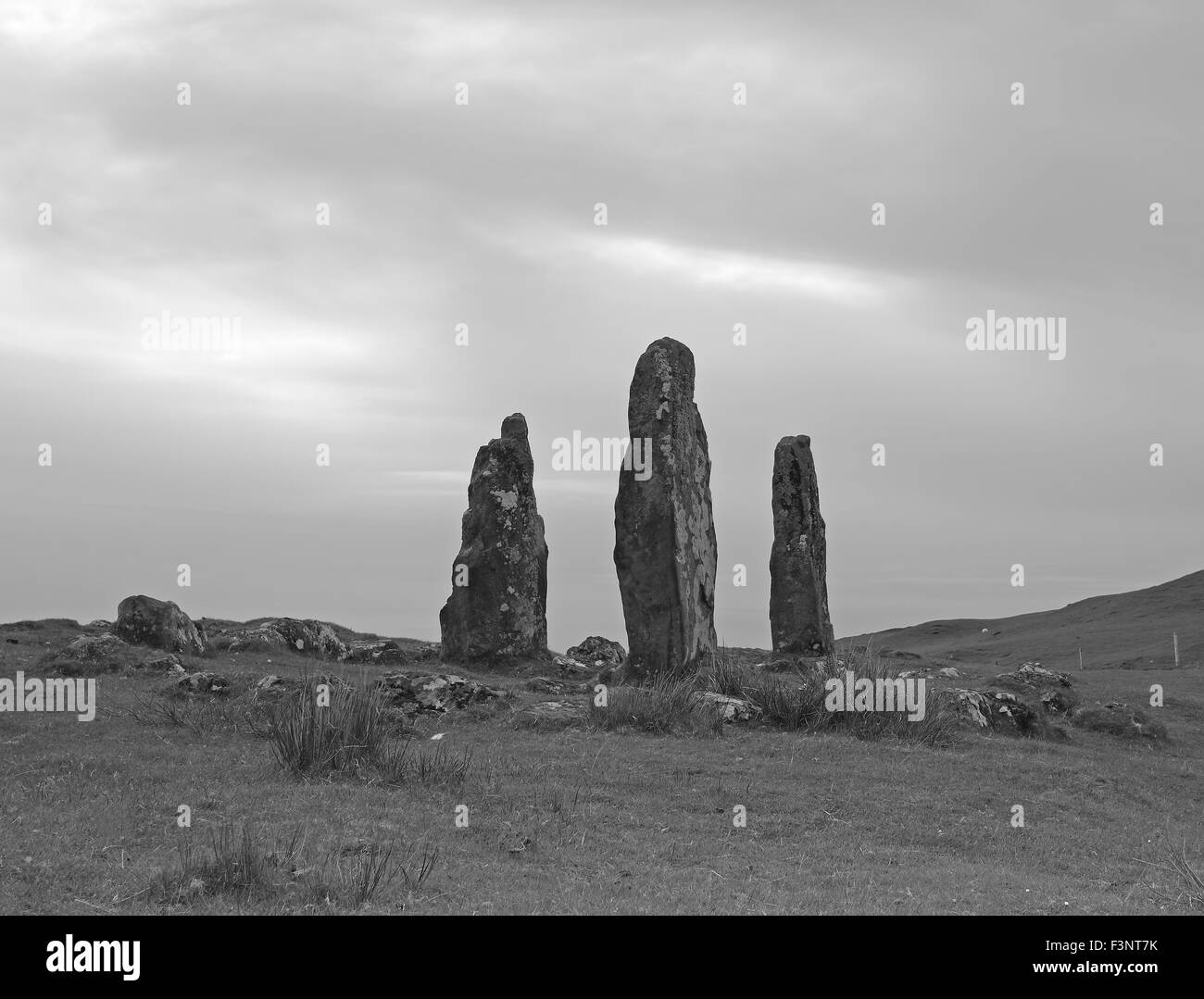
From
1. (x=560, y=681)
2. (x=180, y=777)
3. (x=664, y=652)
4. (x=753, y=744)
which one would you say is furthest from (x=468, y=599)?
(x=180, y=777)

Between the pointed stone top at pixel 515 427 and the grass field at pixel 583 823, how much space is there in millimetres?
13315

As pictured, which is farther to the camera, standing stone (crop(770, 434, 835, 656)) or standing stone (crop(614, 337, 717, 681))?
standing stone (crop(770, 434, 835, 656))

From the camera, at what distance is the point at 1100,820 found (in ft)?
48.5

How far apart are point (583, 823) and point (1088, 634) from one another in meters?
51.2

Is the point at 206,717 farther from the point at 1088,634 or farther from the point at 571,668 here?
the point at 1088,634

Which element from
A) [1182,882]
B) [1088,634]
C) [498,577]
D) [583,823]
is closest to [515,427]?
[498,577]

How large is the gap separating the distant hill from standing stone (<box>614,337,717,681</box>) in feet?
61.1

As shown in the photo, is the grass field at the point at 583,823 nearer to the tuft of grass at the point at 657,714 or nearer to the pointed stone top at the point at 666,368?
the tuft of grass at the point at 657,714

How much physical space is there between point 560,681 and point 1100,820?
12459mm

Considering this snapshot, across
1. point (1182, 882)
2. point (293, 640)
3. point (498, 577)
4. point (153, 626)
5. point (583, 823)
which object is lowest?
point (1182, 882)

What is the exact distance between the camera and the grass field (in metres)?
9.07

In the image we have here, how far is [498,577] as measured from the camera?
29.0 m

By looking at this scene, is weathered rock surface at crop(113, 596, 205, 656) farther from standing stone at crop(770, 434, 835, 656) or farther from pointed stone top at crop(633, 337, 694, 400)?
standing stone at crop(770, 434, 835, 656)

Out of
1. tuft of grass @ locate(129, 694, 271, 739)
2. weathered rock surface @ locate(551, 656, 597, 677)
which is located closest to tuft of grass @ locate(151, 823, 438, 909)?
tuft of grass @ locate(129, 694, 271, 739)
